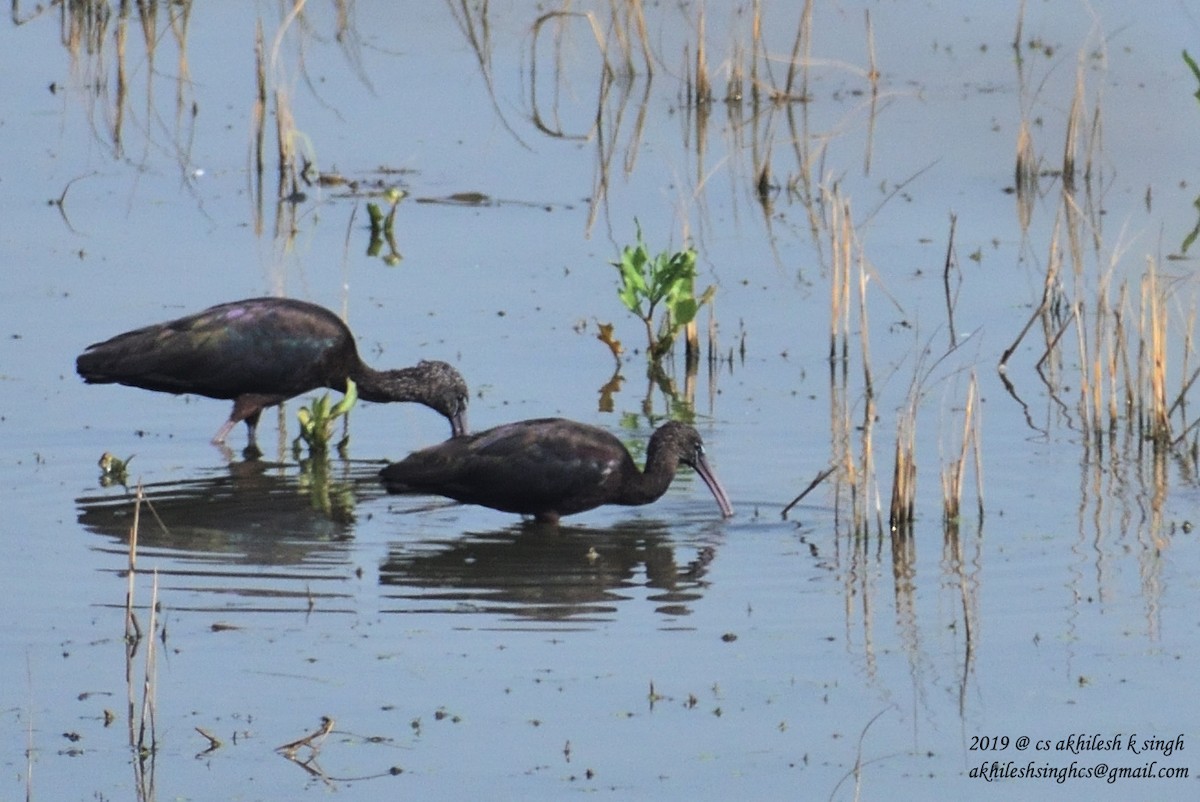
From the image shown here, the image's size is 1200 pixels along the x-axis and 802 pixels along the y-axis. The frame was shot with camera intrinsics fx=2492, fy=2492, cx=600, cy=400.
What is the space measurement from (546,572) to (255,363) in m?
2.76

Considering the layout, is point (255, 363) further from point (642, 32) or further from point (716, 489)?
point (642, 32)

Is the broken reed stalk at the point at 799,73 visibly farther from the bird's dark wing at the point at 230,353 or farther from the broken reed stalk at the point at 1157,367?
the bird's dark wing at the point at 230,353

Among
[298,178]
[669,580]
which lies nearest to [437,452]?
[669,580]

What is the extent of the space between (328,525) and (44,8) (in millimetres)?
12138

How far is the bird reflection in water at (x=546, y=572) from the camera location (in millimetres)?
9180


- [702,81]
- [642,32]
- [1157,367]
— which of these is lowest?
[1157,367]

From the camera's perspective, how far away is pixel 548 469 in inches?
412

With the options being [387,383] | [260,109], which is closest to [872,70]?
[260,109]

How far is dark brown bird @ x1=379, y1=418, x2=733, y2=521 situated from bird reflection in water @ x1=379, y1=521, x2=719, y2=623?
17 centimetres

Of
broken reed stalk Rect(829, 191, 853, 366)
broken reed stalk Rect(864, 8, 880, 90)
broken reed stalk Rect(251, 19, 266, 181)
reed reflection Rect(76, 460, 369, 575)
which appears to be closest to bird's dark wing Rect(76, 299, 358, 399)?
reed reflection Rect(76, 460, 369, 575)

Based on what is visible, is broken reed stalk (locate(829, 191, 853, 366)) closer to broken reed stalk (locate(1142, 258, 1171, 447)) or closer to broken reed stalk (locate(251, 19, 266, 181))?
broken reed stalk (locate(1142, 258, 1171, 447))

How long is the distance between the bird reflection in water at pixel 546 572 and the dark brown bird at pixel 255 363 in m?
1.62

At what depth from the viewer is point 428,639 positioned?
8.61m

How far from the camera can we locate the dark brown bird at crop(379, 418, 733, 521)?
10461 mm
